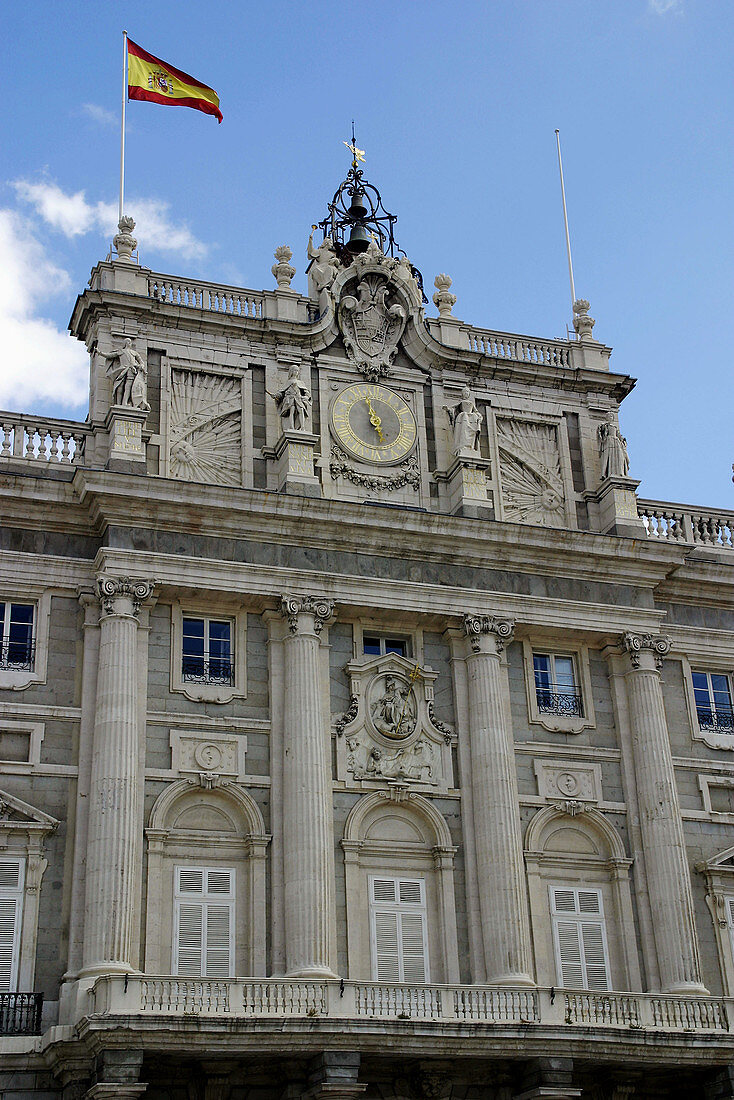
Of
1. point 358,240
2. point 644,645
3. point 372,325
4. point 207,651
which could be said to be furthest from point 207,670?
point 358,240

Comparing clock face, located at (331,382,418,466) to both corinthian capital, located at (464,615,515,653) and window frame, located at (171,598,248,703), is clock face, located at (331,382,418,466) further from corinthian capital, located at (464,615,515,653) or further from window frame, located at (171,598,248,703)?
window frame, located at (171,598,248,703)

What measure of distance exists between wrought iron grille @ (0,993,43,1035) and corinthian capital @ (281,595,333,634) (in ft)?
28.1

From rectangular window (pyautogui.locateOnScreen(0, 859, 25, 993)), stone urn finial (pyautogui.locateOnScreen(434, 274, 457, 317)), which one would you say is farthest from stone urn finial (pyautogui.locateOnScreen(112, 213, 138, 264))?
rectangular window (pyautogui.locateOnScreen(0, 859, 25, 993))

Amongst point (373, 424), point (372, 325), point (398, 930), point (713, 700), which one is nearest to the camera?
point (398, 930)

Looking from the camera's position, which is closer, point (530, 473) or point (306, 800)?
point (306, 800)

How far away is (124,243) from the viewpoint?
3281 cm

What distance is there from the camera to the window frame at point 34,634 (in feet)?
92.9

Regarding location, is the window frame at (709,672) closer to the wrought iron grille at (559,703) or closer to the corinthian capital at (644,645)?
the corinthian capital at (644,645)

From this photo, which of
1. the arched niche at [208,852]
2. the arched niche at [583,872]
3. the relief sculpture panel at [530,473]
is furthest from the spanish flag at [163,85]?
the arched niche at [583,872]

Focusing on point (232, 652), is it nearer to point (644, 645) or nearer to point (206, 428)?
point (206, 428)

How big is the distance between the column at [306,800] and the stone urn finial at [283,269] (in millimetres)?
8057

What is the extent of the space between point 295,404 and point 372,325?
3.56 meters

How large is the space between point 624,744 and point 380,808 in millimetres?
5844

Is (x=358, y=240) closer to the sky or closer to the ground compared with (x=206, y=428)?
closer to the sky
